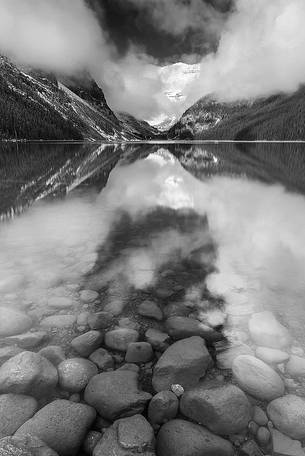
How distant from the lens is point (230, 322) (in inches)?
352

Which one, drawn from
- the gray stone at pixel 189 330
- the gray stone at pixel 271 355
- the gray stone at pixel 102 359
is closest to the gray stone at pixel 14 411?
the gray stone at pixel 102 359

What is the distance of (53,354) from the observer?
736cm

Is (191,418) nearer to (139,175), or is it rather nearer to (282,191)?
(282,191)

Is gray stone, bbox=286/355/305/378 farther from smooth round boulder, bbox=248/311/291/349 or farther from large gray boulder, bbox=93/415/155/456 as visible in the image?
large gray boulder, bbox=93/415/155/456

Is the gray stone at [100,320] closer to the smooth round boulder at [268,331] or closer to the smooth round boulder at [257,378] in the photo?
the smooth round boulder at [257,378]

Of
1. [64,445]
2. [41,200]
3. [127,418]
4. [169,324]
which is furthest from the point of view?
[41,200]

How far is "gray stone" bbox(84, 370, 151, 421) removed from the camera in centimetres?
595

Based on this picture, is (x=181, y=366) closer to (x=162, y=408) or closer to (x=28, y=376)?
(x=162, y=408)

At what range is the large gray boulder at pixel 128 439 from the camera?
5129 millimetres

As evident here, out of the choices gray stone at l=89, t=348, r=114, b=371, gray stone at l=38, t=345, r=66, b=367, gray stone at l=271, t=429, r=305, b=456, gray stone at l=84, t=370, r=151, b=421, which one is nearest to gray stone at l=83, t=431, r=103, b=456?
gray stone at l=84, t=370, r=151, b=421

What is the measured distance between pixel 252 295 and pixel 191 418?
5.42 metres

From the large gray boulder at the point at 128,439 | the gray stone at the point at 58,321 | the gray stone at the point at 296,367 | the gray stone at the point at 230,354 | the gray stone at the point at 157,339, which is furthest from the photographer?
the gray stone at the point at 58,321

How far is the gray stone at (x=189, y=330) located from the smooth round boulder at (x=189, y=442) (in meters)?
2.74

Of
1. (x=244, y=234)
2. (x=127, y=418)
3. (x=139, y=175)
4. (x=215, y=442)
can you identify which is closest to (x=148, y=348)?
(x=127, y=418)
